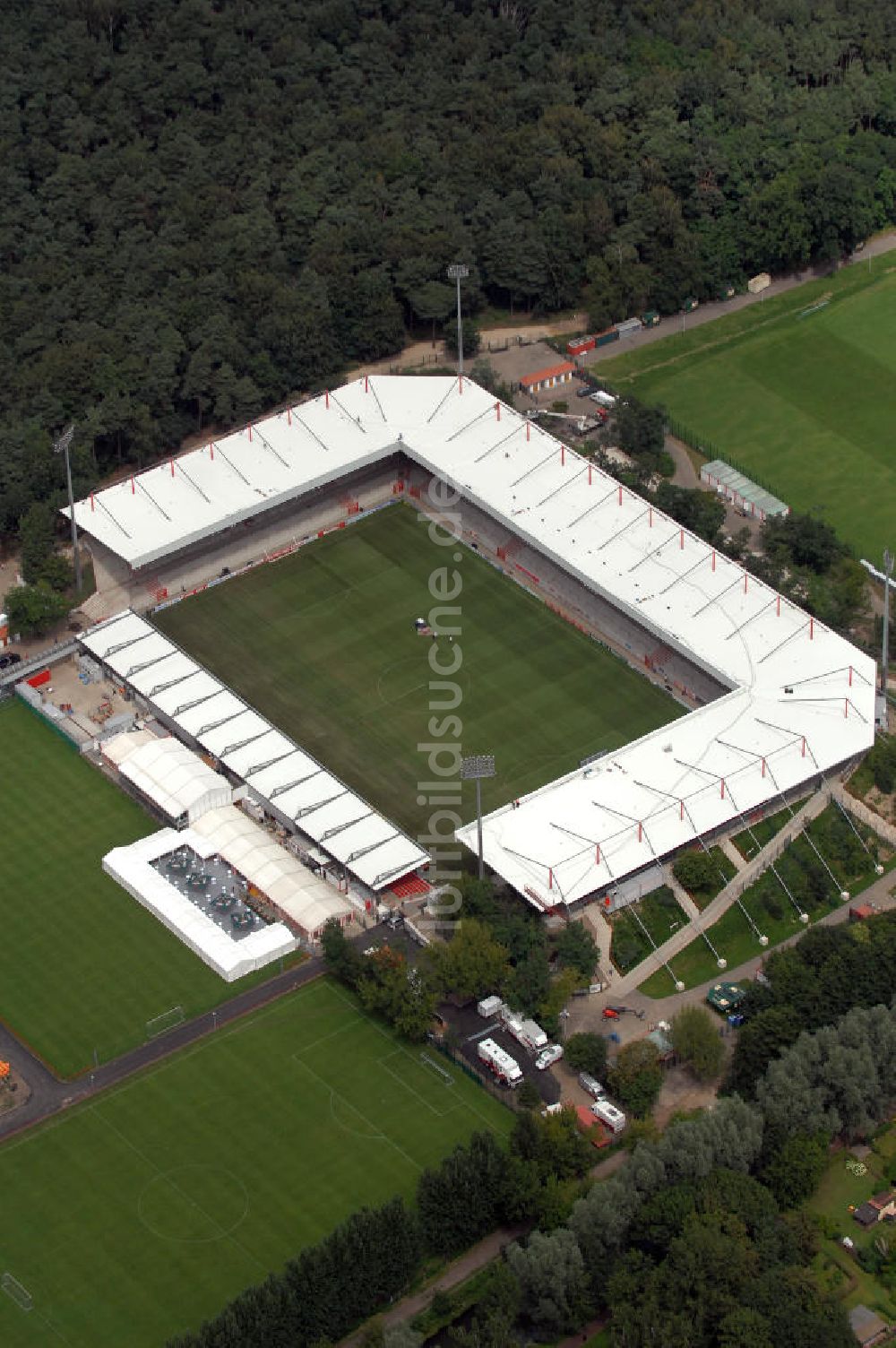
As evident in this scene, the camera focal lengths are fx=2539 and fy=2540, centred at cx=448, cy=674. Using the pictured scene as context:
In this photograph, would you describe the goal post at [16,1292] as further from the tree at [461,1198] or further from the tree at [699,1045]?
the tree at [699,1045]

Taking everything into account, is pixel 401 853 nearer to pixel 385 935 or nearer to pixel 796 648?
pixel 385 935

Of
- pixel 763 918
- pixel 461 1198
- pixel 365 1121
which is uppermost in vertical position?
pixel 365 1121

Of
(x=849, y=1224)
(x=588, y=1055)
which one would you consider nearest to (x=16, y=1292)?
(x=588, y=1055)

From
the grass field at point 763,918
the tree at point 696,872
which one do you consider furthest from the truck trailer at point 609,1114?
the tree at point 696,872

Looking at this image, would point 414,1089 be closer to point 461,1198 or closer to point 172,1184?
point 461,1198

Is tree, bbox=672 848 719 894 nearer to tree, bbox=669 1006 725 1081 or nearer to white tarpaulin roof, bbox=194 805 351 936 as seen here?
tree, bbox=669 1006 725 1081

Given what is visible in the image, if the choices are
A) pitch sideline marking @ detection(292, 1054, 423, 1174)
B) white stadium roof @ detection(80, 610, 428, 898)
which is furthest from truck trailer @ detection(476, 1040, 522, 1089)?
white stadium roof @ detection(80, 610, 428, 898)

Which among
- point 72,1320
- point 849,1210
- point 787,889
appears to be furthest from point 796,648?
point 72,1320

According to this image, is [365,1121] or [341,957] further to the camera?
[341,957]
